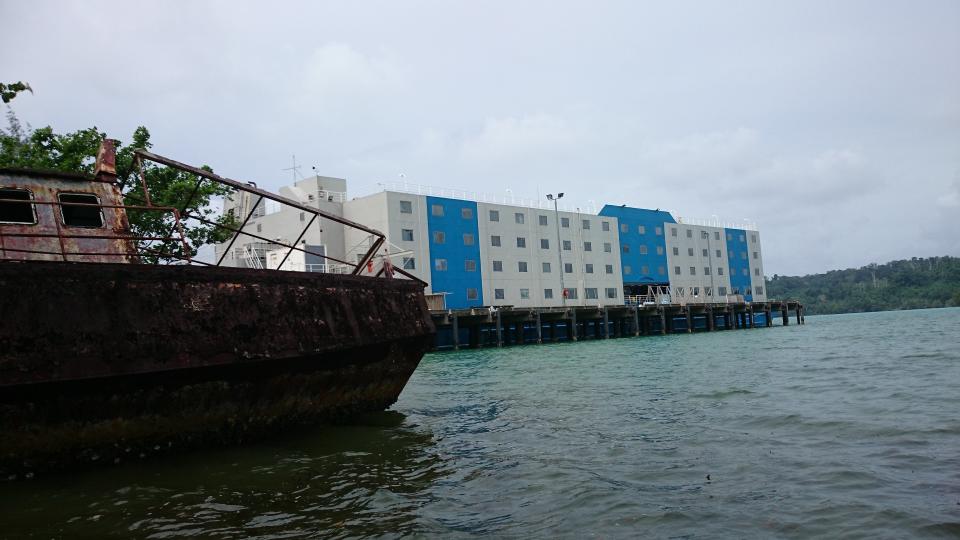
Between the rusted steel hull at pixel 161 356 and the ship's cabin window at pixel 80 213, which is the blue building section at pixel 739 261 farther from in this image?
the ship's cabin window at pixel 80 213

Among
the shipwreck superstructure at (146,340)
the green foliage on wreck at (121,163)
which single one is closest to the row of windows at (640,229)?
the green foliage on wreck at (121,163)

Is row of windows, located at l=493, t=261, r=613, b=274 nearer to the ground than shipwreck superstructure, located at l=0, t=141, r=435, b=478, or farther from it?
farther from it

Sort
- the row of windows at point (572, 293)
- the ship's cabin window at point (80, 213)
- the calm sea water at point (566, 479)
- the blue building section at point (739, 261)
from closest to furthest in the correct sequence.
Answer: the calm sea water at point (566, 479) → the ship's cabin window at point (80, 213) → the row of windows at point (572, 293) → the blue building section at point (739, 261)

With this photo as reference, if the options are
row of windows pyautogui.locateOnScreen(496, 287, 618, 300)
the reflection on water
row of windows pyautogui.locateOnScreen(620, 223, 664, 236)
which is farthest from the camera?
row of windows pyautogui.locateOnScreen(620, 223, 664, 236)

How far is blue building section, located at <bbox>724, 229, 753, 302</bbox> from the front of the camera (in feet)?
227

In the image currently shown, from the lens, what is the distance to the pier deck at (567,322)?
42.9m

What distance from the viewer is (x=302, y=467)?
259 inches

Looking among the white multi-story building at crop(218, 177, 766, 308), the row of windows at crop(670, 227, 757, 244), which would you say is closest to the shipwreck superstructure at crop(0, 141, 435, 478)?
the white multi-story building at crop(218, 177, 766, 308)

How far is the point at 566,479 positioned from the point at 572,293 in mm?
47530

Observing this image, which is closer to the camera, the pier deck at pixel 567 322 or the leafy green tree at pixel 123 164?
the leafy green tree at pixel 123 164

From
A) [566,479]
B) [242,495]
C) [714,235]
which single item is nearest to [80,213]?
[242,495]

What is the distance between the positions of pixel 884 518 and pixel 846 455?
200cm

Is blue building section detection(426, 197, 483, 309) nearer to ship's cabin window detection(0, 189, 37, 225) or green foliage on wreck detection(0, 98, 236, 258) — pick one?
green foliage on wreck detection(0, 98, 236, 258)

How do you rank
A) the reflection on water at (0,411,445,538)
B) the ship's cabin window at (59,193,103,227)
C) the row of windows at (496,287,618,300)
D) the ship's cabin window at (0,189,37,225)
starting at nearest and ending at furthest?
1. the reflection on water at (0,411,445,538)
2. the ship's cabin window at (0,189,37,225)
3. the ship's cabin window at (59,193,103,227)
4. the row of windows at (496,287,618,300)
